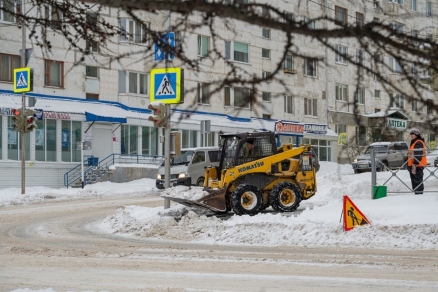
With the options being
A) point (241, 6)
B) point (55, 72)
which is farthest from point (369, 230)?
point (55, 72)

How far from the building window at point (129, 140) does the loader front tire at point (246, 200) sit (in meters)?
23.9

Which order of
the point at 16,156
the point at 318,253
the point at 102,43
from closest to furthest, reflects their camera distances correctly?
the point at 102,43 < the point at 318,253 < the point at 16,156

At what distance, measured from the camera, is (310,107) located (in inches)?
2179

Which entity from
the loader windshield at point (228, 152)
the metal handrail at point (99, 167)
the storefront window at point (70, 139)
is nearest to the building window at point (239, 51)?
the metal handrail at point (99, 167)

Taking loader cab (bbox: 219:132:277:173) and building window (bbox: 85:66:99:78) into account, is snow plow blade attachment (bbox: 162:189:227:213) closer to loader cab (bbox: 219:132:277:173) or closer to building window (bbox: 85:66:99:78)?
loader cab (bbox: 219:132:277:173)

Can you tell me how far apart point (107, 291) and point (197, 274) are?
1.67m

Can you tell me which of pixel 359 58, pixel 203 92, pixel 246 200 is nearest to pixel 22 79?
pixel 246 200

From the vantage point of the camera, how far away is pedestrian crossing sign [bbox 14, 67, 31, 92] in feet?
92.0

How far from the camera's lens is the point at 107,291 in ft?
28.5

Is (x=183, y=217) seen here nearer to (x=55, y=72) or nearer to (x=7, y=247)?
(x=7, y=247)

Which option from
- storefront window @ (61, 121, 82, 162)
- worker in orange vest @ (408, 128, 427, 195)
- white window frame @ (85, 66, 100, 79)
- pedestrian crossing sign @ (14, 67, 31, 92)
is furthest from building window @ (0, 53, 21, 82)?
worker in orange vest @ (408, 128, 427, 195)

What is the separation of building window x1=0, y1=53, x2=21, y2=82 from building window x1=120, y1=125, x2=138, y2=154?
6.99 meters

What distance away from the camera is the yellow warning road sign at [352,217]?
14.2 m

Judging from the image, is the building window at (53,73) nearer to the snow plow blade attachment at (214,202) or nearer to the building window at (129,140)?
the building window at (129,140)
